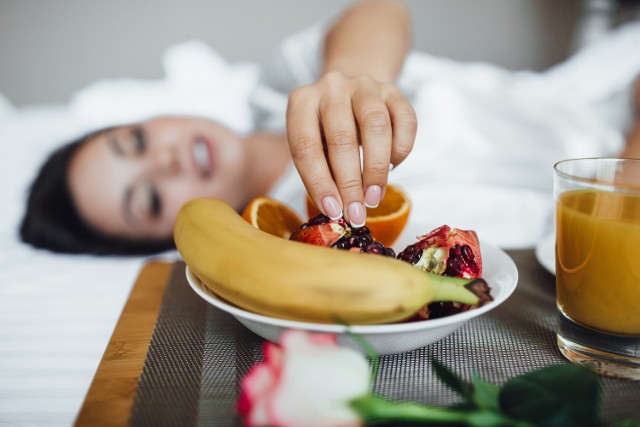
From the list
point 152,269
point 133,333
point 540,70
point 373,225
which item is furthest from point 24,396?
point 540,70

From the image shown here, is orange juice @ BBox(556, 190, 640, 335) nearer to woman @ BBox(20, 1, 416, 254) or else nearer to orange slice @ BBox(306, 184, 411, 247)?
orange slice @ BBox(306, 184, 411, 247)

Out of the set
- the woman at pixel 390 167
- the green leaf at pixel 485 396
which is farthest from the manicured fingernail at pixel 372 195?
the woman at pixel 390 167

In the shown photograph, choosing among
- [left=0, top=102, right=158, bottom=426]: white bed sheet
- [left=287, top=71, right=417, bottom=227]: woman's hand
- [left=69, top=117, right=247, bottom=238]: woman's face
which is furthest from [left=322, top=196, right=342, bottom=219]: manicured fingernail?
[left=69, top=117, right=247, bottom=238]: woman's face

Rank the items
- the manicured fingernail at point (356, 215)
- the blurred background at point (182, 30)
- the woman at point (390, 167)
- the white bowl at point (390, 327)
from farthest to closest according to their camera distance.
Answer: the blurred background at point (182, 30)
the woman at point (390, 167)
the manicured fingernail at point (356, 215)
the white bowl at point (390, 327)

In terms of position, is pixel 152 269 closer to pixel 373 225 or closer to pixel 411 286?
pixel 373 225

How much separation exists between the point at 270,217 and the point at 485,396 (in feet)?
1.12

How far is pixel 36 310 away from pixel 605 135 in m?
1.19

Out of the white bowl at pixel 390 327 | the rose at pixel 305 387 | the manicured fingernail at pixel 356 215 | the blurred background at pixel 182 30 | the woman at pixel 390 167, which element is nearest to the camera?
the rose at pixel 305 387

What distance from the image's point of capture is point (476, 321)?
553 mm

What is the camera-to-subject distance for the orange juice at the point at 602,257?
417 millimetres

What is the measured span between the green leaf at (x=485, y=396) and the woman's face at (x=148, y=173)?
0.90 m

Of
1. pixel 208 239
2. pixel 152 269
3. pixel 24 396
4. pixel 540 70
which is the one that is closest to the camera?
pixel 208 239

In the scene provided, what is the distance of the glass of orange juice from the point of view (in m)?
0.42

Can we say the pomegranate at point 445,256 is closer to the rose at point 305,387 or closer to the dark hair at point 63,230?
the rose at point 305,387
